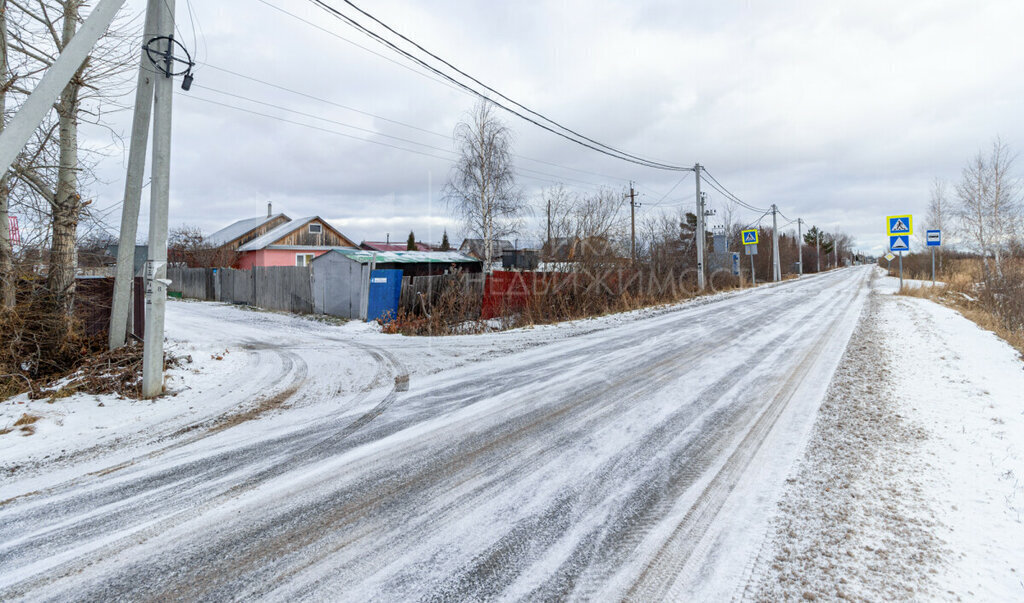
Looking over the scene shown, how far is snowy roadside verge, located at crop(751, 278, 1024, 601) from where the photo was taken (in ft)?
7.74

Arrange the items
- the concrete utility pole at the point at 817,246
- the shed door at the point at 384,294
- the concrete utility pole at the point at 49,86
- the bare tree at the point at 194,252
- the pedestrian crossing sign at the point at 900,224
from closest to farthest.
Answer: the concrete utility pole at the point at 49,86 → the shed door at the point at 384,294 → the pedestrian crossing sign at the point at 900,224 → the bare tree at the point at 194,252 → the concrete utility pole at the point at 817,246

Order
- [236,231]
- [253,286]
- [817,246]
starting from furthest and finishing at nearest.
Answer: [817,246], [236,231], [253,286]

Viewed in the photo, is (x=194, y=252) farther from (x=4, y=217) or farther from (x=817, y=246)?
(x=817, y=246)

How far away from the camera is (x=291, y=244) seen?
3766cm

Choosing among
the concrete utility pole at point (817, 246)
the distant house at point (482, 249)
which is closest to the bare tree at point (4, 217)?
the distant house at point (482, 249)

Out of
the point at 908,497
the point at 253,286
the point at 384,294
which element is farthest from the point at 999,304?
the point at 253,286

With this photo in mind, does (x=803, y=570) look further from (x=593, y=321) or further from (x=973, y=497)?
(x=593, y=321)

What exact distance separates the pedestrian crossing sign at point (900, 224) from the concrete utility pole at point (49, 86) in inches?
893

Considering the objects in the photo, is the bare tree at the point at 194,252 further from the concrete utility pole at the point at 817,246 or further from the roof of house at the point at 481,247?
the concrete utility pole at the point at 817,246

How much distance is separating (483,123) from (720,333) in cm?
1573

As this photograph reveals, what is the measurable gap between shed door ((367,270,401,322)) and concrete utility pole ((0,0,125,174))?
10.2 metres

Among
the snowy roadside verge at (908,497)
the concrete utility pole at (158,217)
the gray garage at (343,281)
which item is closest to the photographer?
the snowy roadside verge at (908,497)

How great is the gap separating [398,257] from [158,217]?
574 inches

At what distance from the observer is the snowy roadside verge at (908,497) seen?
2.36 metres
